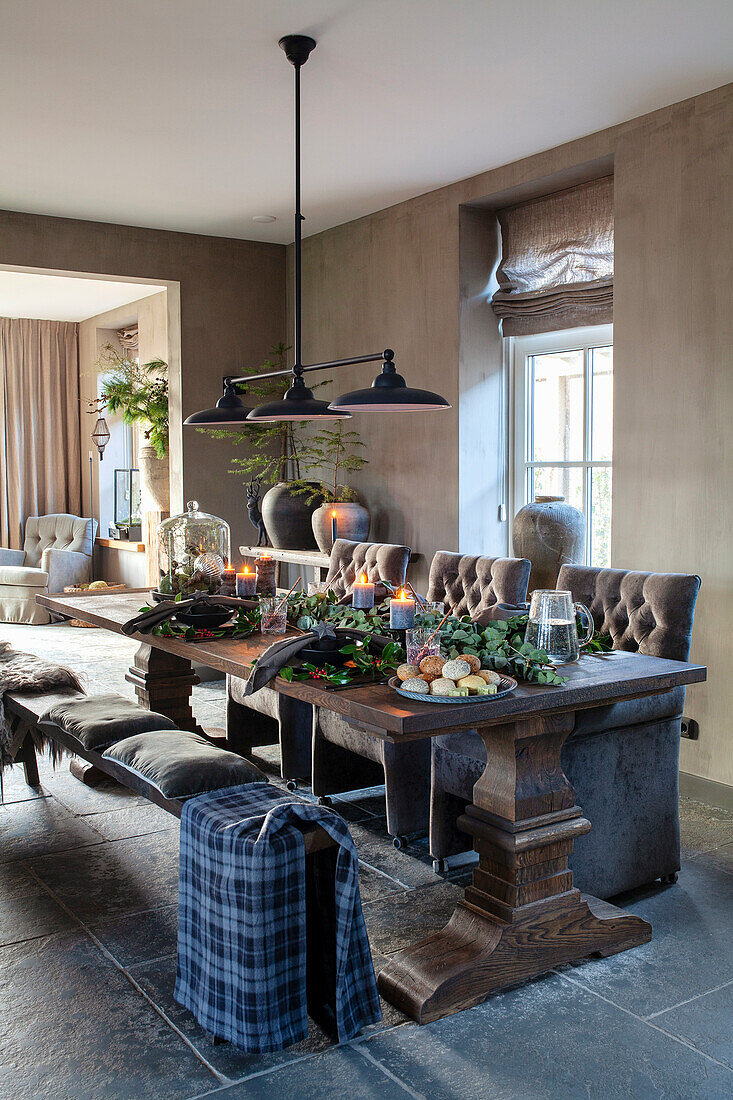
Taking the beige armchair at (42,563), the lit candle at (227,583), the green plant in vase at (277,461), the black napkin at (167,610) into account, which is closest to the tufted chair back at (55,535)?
the beige armchair at (42,563)

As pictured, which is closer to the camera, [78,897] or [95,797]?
[78,897]

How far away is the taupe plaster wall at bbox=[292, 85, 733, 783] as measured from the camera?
3.54 metres

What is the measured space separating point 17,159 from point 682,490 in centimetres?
329

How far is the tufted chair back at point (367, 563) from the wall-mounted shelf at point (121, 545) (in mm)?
4351

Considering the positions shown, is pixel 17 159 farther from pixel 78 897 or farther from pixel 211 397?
pixel 78 897

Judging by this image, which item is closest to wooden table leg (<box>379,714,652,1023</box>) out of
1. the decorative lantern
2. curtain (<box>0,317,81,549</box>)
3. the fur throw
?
the fur throw

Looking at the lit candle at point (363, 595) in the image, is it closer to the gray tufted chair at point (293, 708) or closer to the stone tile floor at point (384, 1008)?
the gray tufted chair at point (293, 708)

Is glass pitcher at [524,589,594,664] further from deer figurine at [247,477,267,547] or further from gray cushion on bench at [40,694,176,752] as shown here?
deer figurine at [247,477,267,547]

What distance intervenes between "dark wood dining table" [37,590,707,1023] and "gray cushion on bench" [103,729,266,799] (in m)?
0.29

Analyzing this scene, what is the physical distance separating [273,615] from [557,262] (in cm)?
246

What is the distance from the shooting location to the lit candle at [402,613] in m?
2.67

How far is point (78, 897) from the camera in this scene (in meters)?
2.71

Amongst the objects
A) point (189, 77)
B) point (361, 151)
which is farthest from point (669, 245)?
point (189, 77)

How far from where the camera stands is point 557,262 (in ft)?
14.9
